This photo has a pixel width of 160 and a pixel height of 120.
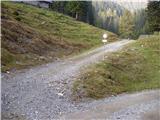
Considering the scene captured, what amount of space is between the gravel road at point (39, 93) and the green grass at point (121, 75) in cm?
141

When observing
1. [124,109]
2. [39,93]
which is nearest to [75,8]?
[39,93]

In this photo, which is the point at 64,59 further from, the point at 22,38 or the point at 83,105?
the point at 83,105

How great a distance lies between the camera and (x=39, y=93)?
28.2 meters

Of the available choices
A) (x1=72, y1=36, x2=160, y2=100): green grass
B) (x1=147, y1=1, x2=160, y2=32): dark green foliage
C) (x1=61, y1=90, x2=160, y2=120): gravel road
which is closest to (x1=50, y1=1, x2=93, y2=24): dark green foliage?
(x1=147, y1=1, x2=160, y2=32): dark green foliage

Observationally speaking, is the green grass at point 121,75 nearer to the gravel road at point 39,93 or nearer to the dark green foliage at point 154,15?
the gravel road at point 39,93

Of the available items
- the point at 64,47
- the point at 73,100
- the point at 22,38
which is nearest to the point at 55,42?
the point at 64,47

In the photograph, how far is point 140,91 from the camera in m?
34.1

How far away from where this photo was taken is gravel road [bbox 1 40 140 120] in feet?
78.9

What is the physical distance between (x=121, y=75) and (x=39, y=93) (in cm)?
1277

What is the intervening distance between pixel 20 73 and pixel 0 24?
1387 cm

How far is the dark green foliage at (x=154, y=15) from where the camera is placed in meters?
83.8

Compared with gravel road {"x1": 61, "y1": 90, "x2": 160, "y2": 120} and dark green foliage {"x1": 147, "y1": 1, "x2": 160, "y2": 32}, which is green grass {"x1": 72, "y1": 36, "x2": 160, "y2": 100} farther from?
dark green foliage {"x1": 147, "y1": 1, "x2": 160, "y2": 32}

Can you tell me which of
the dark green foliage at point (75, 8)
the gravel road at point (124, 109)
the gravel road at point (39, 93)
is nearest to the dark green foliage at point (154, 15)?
the dark green foliage at point (75, 8)

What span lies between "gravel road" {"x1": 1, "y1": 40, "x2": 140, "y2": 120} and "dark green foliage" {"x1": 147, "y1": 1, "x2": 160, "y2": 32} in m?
49.1
